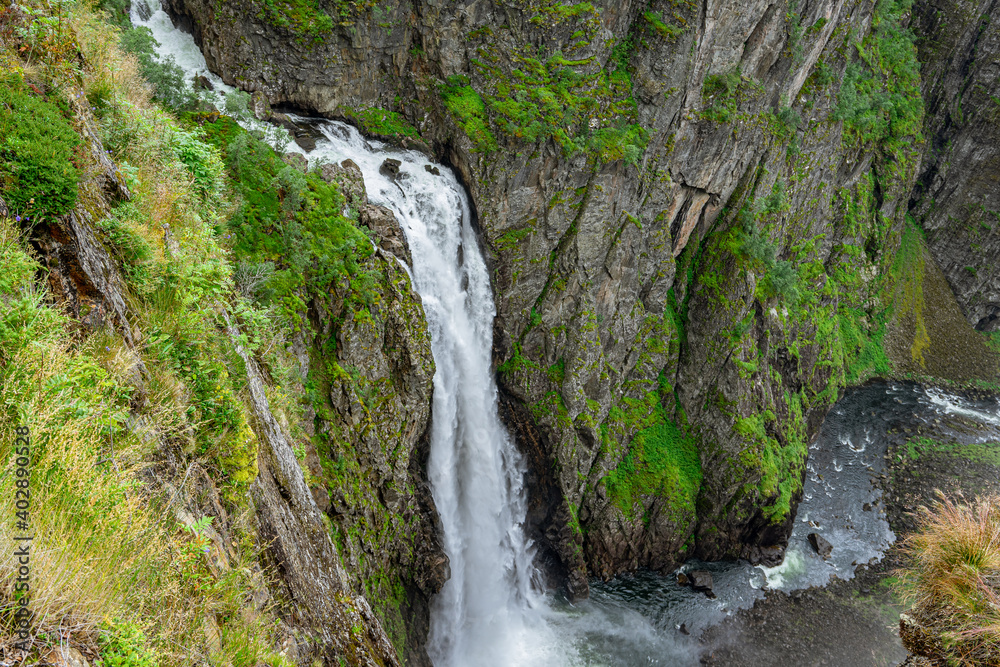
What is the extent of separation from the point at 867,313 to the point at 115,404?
4433 centimetres

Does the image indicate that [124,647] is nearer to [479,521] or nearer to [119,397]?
[119,397]

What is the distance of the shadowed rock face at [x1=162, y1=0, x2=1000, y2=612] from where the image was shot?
61.1ft

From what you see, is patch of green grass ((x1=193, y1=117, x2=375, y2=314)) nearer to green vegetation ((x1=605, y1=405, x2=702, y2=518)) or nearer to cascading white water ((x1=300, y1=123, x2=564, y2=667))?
cascading white water ((x1=300, y1=123, x2=564, y2=667))

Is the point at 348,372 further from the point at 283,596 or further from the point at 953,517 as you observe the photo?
the point at 953,517

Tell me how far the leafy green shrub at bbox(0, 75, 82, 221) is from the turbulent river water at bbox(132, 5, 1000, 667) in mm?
11700

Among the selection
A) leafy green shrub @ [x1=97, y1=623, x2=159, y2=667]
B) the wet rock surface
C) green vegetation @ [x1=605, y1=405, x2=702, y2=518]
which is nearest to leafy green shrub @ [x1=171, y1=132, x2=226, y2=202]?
leafy green shrub @ [x1=97, y1=623, x2=159, y2=667]

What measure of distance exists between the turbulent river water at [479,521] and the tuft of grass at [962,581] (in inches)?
494

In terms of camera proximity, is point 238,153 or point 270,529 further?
point 238,153

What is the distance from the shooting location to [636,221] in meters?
21.6

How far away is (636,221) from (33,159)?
20058mm

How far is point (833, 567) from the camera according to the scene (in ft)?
76.4

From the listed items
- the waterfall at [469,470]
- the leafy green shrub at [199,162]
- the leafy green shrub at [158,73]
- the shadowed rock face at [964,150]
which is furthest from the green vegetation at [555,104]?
the shadowed rock face at [964,150]

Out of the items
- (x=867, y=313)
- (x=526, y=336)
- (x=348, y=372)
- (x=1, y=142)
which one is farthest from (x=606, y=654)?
(x=867, y=313)

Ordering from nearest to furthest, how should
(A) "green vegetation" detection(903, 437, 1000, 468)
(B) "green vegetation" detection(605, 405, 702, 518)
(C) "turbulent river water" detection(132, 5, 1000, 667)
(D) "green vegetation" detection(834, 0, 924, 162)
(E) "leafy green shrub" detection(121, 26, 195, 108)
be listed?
(E) "leafy green shrub" detection(121, 26, 195, 108)
(C) "turbulent river water" detection(132, 5, 1000, 667)
(B) "green vegetation" detection(605, 405, 702, 518)
(A) "green vegetation" detection(903, 437, 1000, 468)
(D) "green vegetation" detection(834, 0, 924, 162)
